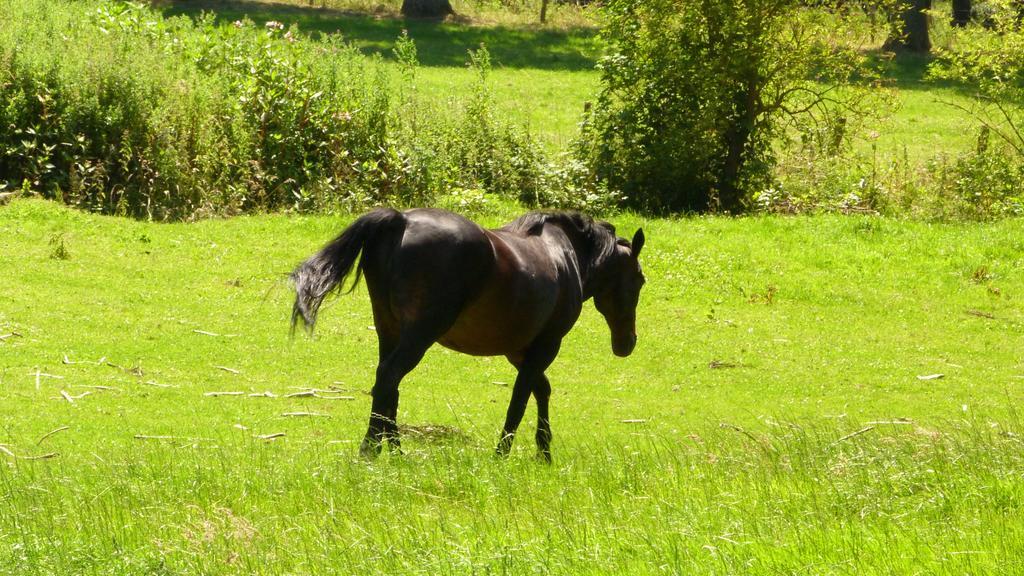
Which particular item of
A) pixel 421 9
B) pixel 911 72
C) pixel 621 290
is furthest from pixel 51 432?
pixel 911 72

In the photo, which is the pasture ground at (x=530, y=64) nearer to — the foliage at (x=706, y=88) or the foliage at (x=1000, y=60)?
the foliage at (x=1000, y=60)

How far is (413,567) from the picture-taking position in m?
5.94

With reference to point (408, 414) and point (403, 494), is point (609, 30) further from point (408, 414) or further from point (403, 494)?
point (403, 494)

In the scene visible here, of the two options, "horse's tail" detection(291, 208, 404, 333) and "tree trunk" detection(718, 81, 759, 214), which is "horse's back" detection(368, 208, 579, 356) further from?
"tree trunk" detection(718, 81, 759, 214)

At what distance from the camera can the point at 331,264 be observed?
8.86 metres

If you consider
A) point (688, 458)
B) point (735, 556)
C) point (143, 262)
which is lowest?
point (143, 262)

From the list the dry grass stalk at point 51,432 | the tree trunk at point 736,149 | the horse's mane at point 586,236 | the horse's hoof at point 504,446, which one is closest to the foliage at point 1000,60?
the tree trunk at point 736,149

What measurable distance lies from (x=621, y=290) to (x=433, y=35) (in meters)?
28.4

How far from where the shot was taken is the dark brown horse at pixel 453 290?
351 inches

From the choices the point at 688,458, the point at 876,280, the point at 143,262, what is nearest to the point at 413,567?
the point at 688,458

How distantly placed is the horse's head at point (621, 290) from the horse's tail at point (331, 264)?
2.78 metres

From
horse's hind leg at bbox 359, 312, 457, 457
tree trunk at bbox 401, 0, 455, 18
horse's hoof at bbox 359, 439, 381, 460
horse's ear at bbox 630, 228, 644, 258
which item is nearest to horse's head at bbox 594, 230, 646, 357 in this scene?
horse's ear at bbox 630, 228, 644, 258

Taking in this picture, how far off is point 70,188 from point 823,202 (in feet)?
43.0

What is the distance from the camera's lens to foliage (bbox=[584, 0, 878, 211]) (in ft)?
74.6
